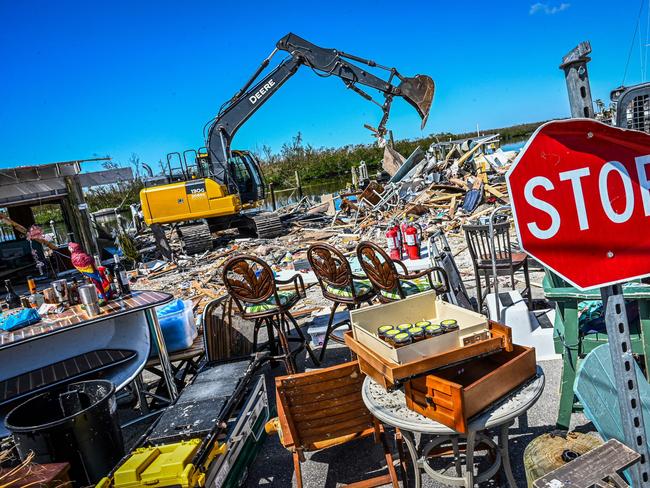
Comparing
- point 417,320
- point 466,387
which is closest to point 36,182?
point 417,320

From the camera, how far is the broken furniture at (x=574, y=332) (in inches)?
106

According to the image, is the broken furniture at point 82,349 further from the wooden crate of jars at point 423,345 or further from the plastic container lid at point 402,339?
the plastic container lid at point 402,339

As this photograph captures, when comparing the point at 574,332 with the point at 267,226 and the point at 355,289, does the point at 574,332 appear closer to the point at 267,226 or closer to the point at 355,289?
the point at 355,289

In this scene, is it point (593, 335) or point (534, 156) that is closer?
point (534, 156)

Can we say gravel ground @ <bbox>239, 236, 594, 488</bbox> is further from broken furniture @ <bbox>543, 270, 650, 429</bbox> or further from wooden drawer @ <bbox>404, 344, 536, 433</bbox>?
wooden drawer @ <bbox>404, 344, 536, 433</bbox>

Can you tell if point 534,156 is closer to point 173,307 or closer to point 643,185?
point 643,185

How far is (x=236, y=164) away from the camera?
14.3 m

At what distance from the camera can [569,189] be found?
1229 mm

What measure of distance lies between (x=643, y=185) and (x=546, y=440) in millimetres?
1679

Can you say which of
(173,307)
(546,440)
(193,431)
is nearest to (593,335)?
(546,440)

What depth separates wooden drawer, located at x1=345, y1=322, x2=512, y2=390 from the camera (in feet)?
7.18

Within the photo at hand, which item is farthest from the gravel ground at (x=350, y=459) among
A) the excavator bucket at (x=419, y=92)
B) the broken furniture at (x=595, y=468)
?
the excavator bucket at (x=419, y=92)

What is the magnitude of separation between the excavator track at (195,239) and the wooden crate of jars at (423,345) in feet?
37.4

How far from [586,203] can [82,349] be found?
4.92m
